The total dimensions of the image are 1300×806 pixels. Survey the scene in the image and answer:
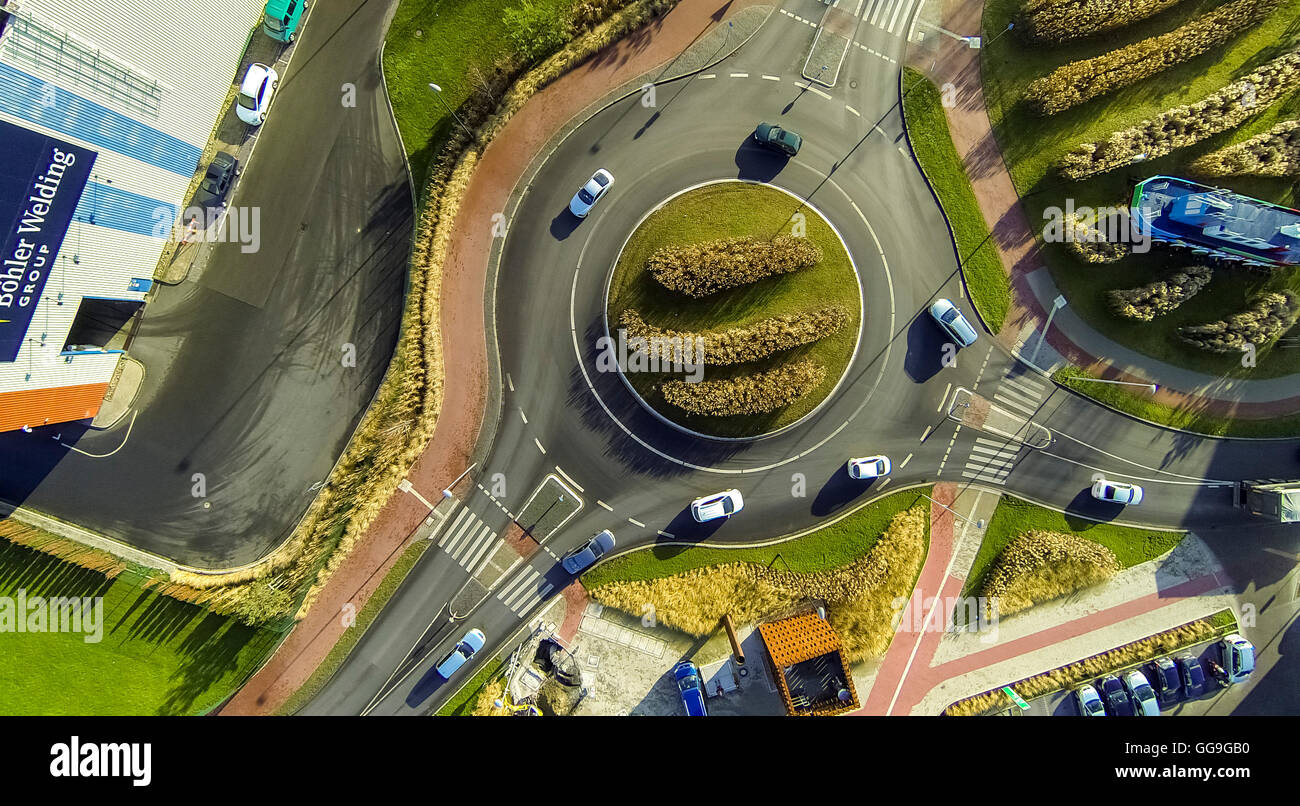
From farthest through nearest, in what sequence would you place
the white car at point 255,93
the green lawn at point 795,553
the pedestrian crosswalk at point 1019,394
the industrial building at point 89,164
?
the pedestrian crosswalk at point 1019,394 < the green lawn at point 795,553 < the white car at point 255,93 < the industrial building at point 89,164

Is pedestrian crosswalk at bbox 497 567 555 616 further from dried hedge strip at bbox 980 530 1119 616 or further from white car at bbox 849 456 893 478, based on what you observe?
dried hedge strip at bbox 980 530 1119 616

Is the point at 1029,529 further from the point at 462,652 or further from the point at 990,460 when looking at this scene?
the point at 462,652

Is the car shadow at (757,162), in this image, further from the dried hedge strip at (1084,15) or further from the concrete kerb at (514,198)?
the dried hedge strip at (1084,15)

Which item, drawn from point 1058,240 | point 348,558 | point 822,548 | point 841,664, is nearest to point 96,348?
point 348,558

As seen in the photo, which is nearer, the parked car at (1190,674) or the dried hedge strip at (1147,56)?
the dried hedge strip at (1147,56)

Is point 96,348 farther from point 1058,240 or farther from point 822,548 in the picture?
point 1058,240

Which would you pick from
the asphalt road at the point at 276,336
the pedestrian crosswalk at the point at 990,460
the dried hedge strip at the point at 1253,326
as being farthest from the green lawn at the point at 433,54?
the dried hedge strip at the point at 1253,326

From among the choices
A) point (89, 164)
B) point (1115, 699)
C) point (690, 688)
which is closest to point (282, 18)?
point (89, 164)

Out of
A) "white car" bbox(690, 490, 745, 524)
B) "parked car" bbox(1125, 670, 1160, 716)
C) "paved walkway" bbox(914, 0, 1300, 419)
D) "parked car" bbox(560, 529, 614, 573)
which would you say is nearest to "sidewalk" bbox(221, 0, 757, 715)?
"parked car" bbox(560, 529, 614, 573)
